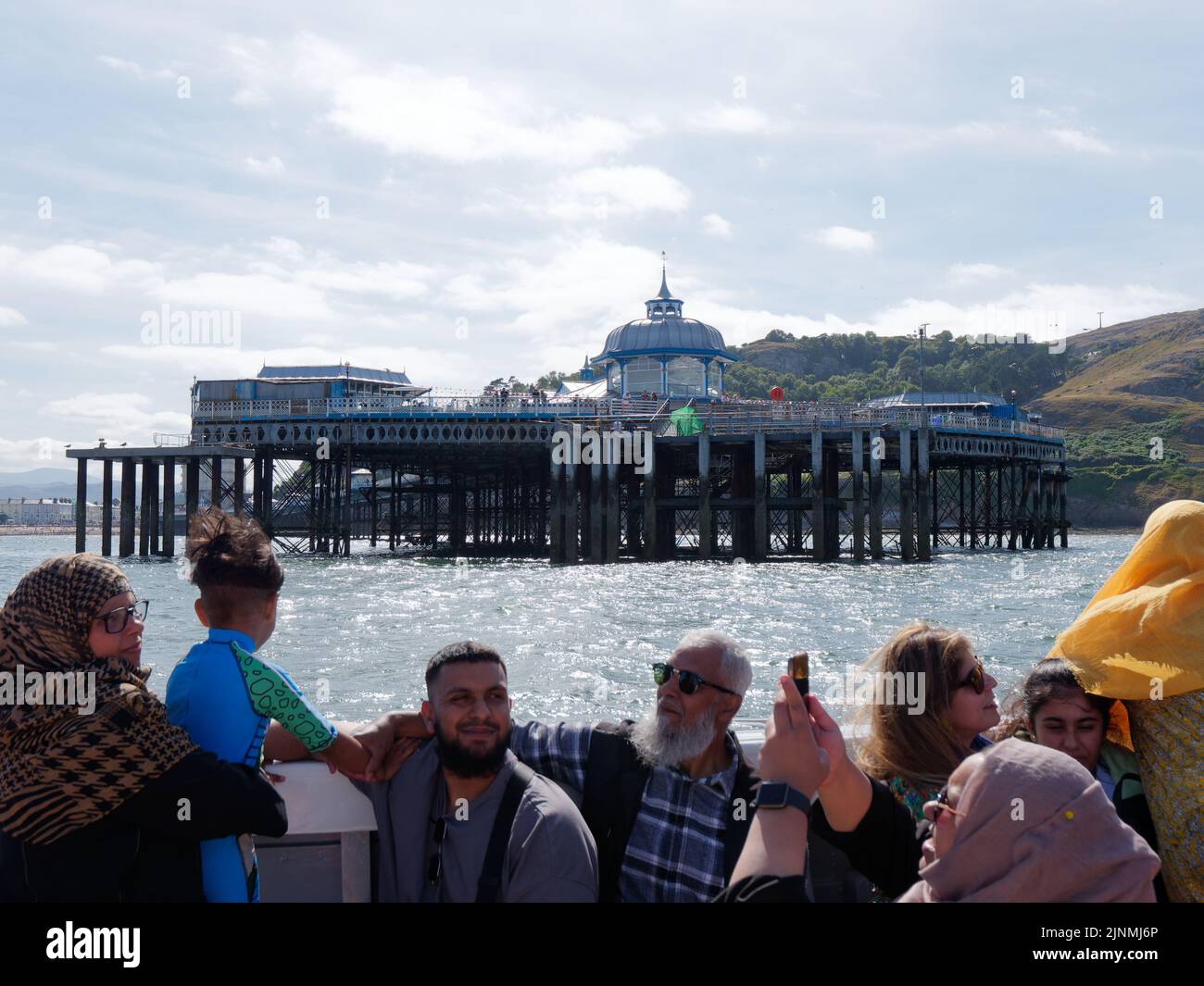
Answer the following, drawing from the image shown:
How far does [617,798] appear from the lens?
4355 millimetres

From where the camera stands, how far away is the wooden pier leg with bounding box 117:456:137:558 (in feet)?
167

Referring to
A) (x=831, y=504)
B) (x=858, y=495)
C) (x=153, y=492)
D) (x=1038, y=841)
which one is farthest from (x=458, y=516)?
(x=1038, y=841)

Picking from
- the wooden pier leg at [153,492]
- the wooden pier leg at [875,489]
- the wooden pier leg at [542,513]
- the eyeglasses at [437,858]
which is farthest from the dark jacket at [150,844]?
the wooden pier leg at [542,513]

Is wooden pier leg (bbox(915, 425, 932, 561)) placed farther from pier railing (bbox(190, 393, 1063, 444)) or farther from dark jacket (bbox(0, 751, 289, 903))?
dark jacket (bbox(0, 751, 289, 903))

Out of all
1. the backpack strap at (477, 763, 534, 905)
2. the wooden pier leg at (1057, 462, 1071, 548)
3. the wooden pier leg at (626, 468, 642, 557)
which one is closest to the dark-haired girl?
the backpack strap at (477, 763, 534, 905)

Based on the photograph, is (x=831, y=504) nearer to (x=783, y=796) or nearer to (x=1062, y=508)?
(x=1062, y=508)

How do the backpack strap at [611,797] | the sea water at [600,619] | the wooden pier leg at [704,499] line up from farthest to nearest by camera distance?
1. the wooden pier leg at [704,499]
2. the sea water at [600,619]
3. the backpack strap at [611,797]

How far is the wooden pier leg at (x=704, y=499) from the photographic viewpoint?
4500cm

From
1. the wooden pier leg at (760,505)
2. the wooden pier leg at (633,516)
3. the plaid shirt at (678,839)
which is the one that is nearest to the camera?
the plaid shirt at (678,839)

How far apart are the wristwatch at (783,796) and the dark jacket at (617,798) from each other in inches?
42.5

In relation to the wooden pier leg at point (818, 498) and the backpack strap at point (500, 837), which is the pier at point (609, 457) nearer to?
the wooden pier leg at point (818, 498)

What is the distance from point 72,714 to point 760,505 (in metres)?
42.9

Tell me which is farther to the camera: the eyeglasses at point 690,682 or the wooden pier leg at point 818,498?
the wooden pier leg at point 818,498
